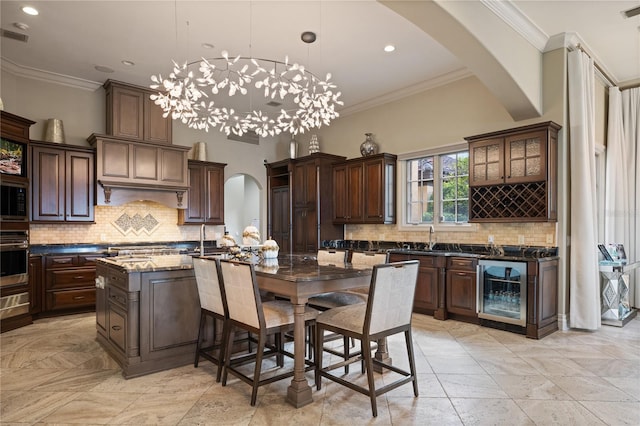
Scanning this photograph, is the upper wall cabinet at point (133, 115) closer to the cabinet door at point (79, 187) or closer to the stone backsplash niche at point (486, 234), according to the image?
the cabinet door at point (79, 187)

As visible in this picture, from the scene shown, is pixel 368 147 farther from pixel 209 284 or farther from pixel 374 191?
pixel 209 284

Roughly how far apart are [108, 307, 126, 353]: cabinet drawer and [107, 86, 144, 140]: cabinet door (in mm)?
3357

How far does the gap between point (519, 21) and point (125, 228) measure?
625 cm

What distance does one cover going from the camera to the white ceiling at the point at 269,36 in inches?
156

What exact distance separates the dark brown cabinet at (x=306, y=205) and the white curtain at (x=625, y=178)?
415 centimetres

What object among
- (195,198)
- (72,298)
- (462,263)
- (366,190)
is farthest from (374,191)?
(72,298)

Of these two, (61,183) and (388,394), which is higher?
(61,183)

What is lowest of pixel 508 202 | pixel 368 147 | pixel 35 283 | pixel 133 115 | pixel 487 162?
pixel 35 283

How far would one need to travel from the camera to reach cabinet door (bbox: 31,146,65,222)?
516 cm

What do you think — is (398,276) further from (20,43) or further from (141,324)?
(20,43)

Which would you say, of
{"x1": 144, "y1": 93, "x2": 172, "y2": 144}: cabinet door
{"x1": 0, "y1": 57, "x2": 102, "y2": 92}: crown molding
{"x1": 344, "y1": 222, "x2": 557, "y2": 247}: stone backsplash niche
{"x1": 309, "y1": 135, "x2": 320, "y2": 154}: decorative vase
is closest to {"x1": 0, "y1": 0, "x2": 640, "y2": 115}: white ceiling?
{"x1": 0, "y1": 57, "x2": 102, "y2": 92}: crown molding

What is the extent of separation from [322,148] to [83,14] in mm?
4588

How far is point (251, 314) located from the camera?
2.63 metres

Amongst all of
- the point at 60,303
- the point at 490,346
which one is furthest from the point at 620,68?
the point at 60,303
